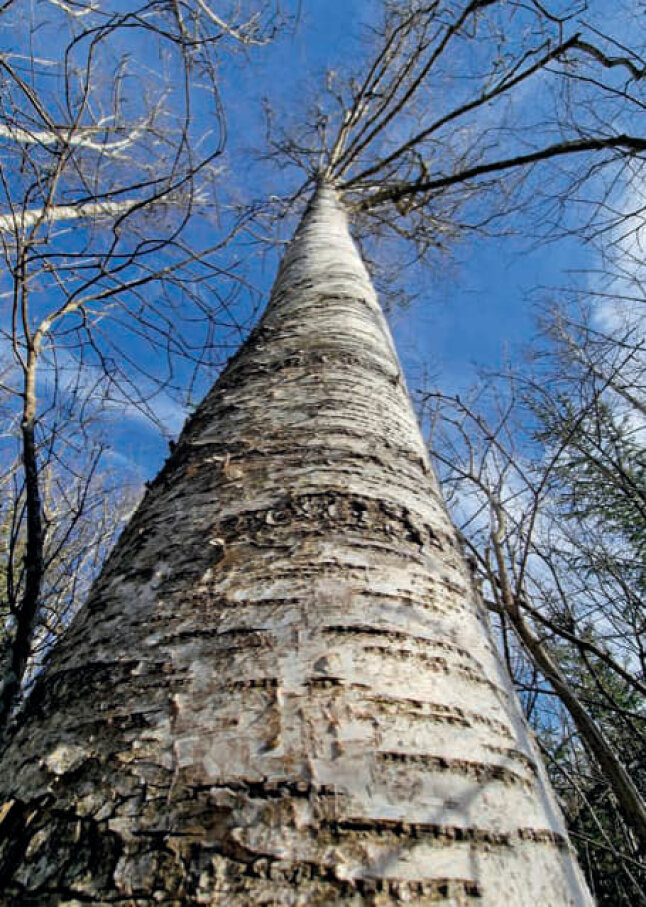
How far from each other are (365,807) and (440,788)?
0.07 metres

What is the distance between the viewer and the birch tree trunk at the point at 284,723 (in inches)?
14.5

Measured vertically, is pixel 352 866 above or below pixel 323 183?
below

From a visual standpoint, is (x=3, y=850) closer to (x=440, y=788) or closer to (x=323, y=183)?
(x=440, y=788)

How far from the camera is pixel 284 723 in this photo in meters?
0.45

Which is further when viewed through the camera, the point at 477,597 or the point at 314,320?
the point at 314,320

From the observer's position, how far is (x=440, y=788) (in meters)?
0.42

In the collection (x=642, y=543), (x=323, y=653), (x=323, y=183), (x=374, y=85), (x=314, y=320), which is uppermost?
(x=374, y=85)

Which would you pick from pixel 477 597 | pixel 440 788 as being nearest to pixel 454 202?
pixel 477 597

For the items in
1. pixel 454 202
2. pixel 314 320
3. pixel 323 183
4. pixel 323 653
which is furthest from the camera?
pixel 454 202

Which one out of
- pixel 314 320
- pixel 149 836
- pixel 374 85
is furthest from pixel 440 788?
pixel 374 85

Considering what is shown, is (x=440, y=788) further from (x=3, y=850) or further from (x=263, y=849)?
(x=3, y=850)

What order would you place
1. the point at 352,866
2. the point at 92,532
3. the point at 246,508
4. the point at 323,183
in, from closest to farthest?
the point at 352,866 → the point at 246,508 → the point at 323,183 → the point at 92,532

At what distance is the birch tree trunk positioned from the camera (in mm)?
368

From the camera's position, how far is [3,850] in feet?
1.33
